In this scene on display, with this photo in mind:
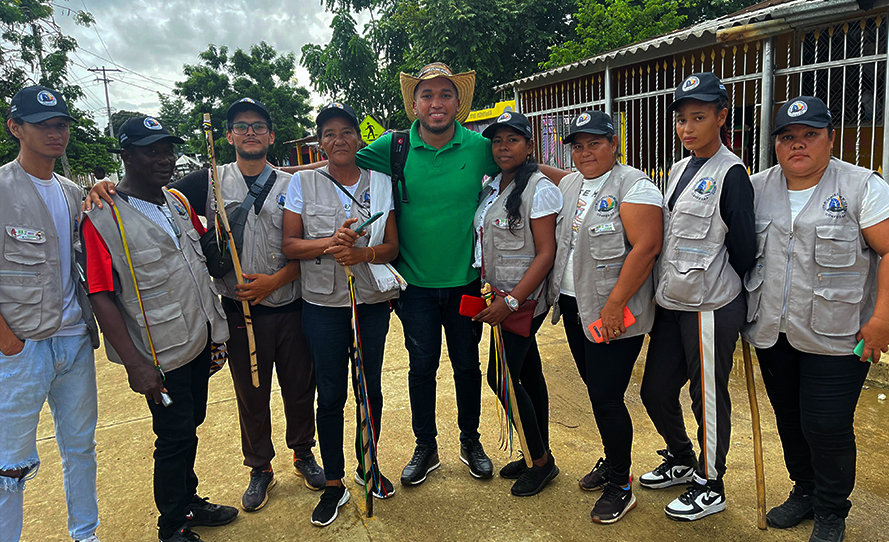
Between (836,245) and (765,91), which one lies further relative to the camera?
(765,91)

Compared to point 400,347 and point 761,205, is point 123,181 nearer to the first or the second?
point 761,205

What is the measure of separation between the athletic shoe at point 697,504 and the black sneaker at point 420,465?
4.06 ft

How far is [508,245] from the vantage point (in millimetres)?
2725

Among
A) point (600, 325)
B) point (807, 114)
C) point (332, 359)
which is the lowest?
point (332, 359)

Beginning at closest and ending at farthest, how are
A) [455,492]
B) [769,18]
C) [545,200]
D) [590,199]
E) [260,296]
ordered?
[590,199]
[545,200]
[260,296]
[455,492]
[769,18]

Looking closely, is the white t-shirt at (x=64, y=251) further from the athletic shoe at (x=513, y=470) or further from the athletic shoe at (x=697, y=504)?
the athletic shoe at (x=697, y=504)

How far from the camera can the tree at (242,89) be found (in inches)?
952

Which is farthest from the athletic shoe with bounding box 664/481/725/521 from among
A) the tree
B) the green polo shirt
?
the tree

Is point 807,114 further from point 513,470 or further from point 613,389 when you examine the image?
point 513,470

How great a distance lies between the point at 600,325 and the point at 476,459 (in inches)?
44.4

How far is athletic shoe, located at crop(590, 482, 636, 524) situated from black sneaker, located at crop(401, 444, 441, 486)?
92 centimetres

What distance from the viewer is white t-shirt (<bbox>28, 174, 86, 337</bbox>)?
7.52 ft

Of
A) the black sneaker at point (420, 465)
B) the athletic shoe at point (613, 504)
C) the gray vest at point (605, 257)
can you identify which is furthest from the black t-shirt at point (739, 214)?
the black sneaker at point (420, 465)

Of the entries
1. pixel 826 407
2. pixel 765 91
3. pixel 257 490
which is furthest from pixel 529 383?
pixel 765 91
